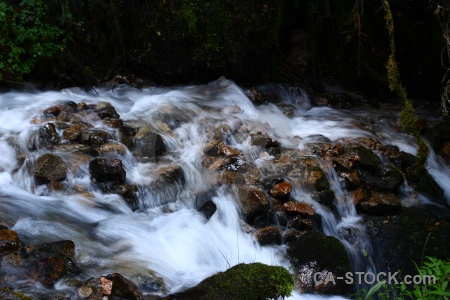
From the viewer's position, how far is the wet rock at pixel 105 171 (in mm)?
4891

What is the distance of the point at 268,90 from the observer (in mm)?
8328

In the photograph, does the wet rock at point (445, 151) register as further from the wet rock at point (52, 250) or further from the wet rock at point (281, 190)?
the wet rock at point (52, 250)

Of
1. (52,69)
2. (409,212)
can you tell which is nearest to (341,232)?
(409,212)

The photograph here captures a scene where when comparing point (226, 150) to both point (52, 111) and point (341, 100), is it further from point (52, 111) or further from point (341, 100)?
point (341, 100)

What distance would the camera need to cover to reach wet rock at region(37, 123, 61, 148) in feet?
17.7

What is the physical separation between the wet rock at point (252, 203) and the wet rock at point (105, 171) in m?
1.24

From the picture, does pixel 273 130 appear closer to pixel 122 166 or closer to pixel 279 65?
pixel 279 65

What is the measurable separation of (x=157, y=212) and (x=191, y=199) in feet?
1.41

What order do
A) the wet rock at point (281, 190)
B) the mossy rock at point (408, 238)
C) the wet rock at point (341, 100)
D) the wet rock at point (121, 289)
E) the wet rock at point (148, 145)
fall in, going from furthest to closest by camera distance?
the wet rock at point (341, 100), the wet rock at point (148, 145), the wet rock at point (281, 190), the mossy rock at point (408, 238), the wet rock at point (121, 289)

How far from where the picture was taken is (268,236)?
15.0 feet

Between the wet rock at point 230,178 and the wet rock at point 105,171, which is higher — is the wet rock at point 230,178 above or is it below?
below

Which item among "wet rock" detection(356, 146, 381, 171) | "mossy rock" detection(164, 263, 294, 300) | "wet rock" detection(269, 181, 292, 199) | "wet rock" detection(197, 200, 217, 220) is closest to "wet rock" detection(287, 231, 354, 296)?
"wet rock" detection(269, 181, 292, 199)

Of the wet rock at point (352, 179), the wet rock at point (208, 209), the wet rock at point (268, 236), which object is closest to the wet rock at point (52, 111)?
the wet rock at point (208, 209)

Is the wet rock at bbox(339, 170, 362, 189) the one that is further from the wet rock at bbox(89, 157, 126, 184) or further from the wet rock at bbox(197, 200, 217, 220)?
the wet rock at bbox(89, 157, 126, 184)
